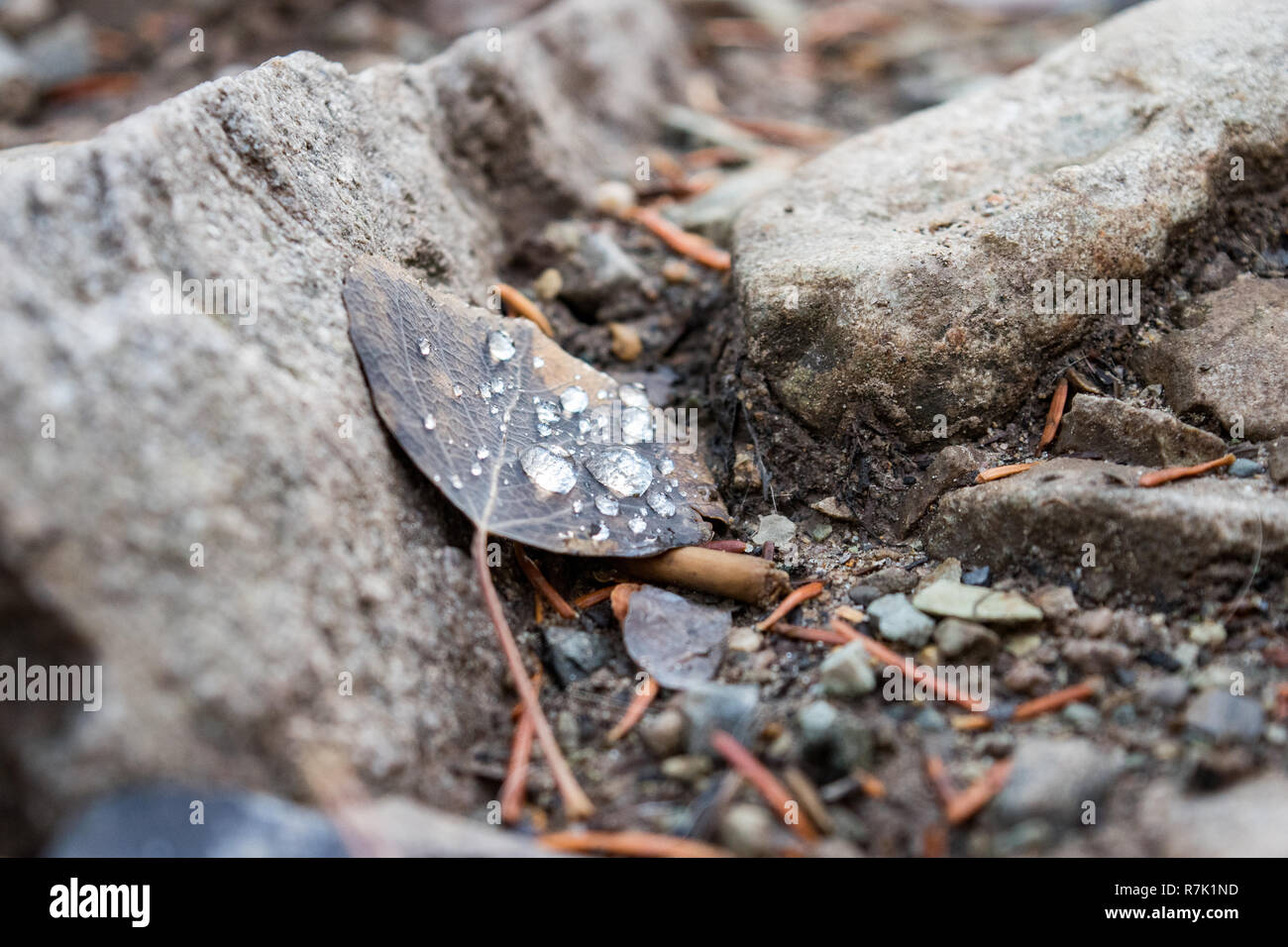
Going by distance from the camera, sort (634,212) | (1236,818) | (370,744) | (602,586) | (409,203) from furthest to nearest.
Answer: (634,212) < (409,203) < (602,586) < (370,744) < (1236,818)

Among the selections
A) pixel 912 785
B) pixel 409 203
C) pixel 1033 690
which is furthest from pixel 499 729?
pixel 409 203

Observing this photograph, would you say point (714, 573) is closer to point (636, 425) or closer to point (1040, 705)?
point (636, 425)

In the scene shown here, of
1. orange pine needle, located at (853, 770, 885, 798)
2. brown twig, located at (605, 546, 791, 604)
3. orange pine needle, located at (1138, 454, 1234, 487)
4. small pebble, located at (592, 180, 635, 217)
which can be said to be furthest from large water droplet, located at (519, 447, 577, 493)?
small pebble, located at (592, 180, 635, 217)

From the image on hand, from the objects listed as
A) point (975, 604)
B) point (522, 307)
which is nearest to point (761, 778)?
point (975, 604)

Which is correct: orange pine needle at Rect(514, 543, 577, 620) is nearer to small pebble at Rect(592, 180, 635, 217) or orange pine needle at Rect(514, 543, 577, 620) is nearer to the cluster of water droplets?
the cluster of water droplets

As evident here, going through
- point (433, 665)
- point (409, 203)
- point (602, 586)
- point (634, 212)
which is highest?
point (634, 212)
